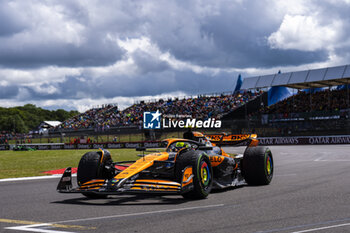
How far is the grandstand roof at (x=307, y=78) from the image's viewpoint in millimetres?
39906

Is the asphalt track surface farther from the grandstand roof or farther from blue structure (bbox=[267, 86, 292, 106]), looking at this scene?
blue structure (bbox=[267, 86, 292, 106])

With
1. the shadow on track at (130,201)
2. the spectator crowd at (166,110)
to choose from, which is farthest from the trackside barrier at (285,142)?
the shadow on track at (130,201)

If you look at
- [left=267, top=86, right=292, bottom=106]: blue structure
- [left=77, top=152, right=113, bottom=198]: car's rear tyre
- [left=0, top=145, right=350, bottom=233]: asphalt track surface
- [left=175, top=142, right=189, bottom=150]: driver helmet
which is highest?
[left=267, top=86, right=292, bottom=106]: blue structure

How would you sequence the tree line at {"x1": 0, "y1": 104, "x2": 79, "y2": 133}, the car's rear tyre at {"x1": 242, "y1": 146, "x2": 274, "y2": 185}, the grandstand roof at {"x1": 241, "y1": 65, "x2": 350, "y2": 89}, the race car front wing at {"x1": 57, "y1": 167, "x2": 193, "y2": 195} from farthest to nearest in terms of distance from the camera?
the tree line at {"x1": 0, "y1": 104, "x2": 79, "y2": 133} → the grandstand roof at {"x1": 241, "y1": 65, "x2": 350, "y2": 89} → the car's rear tyre at {"x1": 242, "y1": 146, "x2": 274, "y2": 185} → the race car front wing at {"x1": 57, "y1": 167, "x2": 193, "y2": 195}

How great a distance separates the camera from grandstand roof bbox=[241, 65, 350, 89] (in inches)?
1571

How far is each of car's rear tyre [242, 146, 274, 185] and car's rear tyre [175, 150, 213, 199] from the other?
2.22m

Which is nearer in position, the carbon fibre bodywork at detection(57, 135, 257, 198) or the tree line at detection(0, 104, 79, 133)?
the carbon fibre bodywork at detection(57, 135, 257, 198)

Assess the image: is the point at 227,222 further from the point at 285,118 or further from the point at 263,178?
the point at 285,118

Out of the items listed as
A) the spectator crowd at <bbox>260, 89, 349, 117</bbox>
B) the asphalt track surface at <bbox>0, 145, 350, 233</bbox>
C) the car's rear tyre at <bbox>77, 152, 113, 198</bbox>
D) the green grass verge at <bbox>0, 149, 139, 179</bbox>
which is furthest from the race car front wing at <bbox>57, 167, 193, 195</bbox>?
the spectator crowd at <bbox>260, 89, 349, 117</bbox>

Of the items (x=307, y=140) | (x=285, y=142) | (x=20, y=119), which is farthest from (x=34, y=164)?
(x=20, y=119)

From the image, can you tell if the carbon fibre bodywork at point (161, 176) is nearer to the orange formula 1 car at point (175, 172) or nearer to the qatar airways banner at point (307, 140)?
the orange formula 1 car at point (175, 172)

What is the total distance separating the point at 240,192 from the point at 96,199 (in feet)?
9.97

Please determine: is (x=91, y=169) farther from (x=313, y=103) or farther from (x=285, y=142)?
(x=313, y=103)

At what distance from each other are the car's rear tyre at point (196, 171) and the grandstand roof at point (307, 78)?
34.3 m
